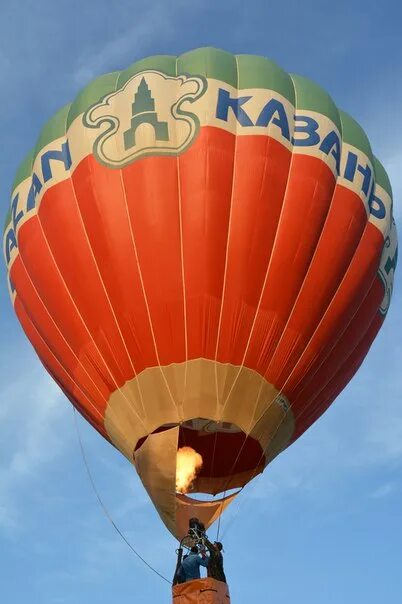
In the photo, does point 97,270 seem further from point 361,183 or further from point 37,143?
point 361,183

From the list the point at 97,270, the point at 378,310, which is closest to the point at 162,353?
the point at 97,270

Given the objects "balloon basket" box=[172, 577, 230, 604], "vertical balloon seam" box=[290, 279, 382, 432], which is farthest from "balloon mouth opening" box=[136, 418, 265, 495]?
"balloon basket" box=[172, 577, 230, 604]

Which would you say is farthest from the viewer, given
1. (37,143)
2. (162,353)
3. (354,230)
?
(37,143)

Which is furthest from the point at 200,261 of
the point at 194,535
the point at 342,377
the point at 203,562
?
the point at 203,562

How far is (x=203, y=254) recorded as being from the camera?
11.5m

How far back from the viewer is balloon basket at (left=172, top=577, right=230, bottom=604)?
10.4 m

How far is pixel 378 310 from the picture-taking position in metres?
13.4

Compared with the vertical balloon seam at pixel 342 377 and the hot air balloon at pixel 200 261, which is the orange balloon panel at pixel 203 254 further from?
the vertical balloon seam at pixel 342 377

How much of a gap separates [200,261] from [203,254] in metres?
0.09

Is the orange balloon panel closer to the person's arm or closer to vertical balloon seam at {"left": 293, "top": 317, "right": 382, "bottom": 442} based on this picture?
vertical balloon seam at {"left": 293, "top": 317, "right": 382, "bottom": 442}

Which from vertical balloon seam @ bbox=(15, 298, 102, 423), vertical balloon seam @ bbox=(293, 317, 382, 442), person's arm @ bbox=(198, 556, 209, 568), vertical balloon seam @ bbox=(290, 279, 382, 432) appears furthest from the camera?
vertical balloon seam @ bbox=(293, 317, 382, 442)

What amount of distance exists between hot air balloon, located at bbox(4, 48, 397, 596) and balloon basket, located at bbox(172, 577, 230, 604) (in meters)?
1.02

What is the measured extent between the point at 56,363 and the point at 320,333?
3.37m

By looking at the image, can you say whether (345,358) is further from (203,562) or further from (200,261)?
(203,562)
